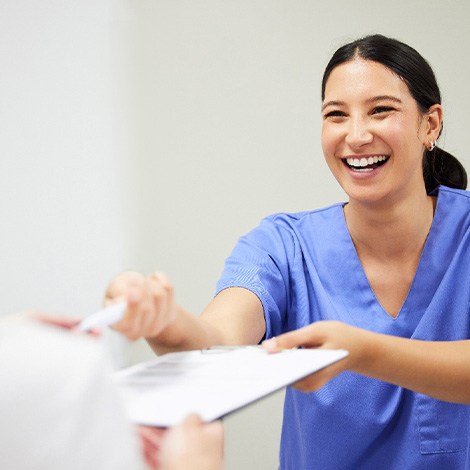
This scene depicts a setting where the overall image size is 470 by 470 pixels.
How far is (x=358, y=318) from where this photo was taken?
43.0 inches

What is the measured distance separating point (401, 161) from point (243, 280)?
30 cm

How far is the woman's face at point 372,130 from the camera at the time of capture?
1097mm

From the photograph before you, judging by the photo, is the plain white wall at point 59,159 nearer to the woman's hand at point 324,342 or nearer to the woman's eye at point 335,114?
the woman's eye at point 335,114

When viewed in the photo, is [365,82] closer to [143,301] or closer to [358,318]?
[358,318]

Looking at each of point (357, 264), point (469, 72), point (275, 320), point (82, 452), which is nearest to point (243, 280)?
point (275, 320)

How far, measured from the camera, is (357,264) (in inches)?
44.6

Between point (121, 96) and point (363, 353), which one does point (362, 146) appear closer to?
point (363, 353)

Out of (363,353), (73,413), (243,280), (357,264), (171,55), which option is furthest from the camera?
(171,55)

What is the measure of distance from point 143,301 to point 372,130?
1.75ft

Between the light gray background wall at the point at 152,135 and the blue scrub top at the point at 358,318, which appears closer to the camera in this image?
the blue scrub top at the point at 358,318

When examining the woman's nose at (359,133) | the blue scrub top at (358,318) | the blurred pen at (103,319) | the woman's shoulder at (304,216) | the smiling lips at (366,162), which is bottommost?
the blue scrub top at (358,318)

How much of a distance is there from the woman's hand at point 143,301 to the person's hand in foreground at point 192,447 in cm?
18

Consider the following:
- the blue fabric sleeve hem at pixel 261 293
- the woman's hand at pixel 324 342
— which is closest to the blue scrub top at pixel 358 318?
the blue fabric sleeve hem at pixel 261 293

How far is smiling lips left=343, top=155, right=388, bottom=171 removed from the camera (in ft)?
3.67
